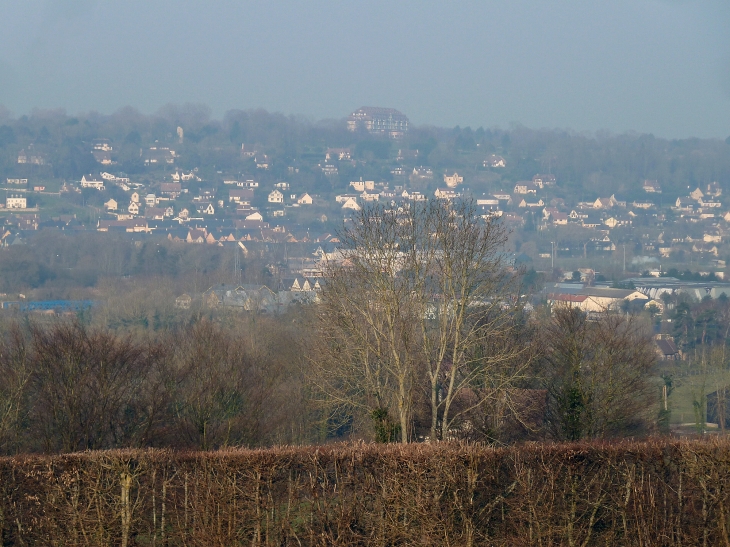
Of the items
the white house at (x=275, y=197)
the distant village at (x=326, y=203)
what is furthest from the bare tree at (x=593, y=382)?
the white house at (x=275, y=197)

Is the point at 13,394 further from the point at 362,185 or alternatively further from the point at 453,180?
the point at 453,180

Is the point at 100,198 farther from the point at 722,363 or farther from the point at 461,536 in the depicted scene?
the point at 461,536

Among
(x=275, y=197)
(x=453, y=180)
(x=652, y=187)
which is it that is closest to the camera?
(x=275, y=197)

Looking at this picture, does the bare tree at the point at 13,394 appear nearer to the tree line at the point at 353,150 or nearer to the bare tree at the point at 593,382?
the bare tree at the point at 593,382

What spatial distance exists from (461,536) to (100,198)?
4862 inches

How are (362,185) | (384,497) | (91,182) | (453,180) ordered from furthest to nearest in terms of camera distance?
(362,185), (453,180), (91,182), (384,497)

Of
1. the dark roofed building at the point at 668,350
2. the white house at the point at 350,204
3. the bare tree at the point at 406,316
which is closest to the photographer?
Result: the bare tree at the point at 406,316

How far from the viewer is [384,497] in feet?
34.7

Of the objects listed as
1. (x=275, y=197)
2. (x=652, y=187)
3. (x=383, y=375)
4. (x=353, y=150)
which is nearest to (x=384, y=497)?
(x=383, y=375)

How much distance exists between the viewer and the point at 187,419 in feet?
62.6

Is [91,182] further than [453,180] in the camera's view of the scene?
No

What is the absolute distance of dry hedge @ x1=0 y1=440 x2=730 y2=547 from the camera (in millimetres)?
10562

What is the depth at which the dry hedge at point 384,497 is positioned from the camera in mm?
10562

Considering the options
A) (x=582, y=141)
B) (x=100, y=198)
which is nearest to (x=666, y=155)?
(x=582, y=141)
